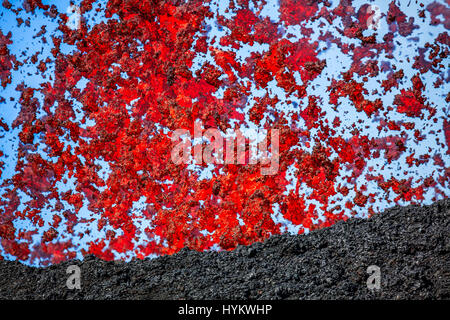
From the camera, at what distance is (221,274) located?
2.57 metres

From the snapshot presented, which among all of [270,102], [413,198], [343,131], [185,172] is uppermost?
[270,102]

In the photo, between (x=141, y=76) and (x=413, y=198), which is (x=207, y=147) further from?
(x=413, y=198)

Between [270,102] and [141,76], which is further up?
[141,76]

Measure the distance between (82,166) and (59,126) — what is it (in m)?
0.40

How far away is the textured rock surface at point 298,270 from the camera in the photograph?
7.48 feet

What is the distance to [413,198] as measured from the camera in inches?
131

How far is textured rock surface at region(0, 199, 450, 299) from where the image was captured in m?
2.28

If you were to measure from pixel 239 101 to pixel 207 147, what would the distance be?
462 mm

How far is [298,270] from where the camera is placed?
2482 millimetres
